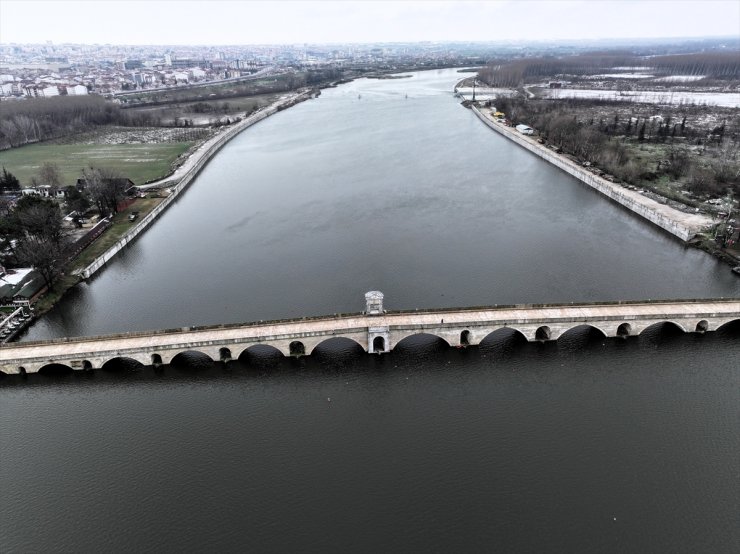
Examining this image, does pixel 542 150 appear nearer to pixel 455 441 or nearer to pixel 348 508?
pixel 455 441

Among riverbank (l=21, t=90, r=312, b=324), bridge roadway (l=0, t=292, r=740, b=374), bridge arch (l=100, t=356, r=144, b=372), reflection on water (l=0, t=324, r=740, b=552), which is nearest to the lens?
reflection on water (l=0, t=324, r=740, b=552)

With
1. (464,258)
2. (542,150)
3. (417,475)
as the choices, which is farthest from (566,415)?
(542,150)

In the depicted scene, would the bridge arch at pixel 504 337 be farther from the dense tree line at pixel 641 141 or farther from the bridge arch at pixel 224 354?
the dense tree line at pixel 641 141

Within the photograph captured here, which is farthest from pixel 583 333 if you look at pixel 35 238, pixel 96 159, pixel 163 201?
pixel 96 159

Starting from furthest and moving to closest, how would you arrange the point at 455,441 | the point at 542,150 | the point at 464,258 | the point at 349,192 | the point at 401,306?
the point at 542,150 → the point at 349,192 → the point at 464,258 → the point at 401,306 → the point at 455,441

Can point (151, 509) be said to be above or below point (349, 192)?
below

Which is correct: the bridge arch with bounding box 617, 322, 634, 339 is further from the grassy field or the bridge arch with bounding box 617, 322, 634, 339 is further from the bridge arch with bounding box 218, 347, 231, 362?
the grassy field

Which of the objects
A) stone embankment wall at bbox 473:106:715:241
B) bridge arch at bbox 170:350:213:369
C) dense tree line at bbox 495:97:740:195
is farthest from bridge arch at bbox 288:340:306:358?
dense tree line at bbox 495:97:740:195
